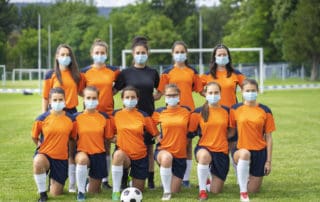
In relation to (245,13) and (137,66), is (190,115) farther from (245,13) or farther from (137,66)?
(245,13)

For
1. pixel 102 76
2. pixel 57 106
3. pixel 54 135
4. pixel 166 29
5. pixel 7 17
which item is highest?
pixel 7 17

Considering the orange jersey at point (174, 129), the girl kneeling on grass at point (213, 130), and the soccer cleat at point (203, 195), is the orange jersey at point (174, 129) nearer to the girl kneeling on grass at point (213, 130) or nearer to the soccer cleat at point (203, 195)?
the girl kneeling on grass at point (213, 130)

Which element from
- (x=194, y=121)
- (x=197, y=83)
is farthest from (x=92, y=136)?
(x=197, y=83)

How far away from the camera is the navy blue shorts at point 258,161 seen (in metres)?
8.18

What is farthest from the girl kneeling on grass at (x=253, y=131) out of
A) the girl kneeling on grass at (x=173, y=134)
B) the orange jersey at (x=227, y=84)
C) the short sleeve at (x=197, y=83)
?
the short sleeve at (x=197, y=83)

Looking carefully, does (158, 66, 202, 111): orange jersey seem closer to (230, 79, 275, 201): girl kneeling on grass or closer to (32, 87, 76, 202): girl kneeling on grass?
(230, 79, 275, 201): girl kneeling on grass

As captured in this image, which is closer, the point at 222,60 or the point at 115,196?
the point at 115,196

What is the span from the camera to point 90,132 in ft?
26.5

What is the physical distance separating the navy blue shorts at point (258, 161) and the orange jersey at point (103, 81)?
189 centimetres

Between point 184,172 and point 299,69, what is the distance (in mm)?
61905

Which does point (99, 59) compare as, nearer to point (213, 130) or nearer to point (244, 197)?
point (213, 130)

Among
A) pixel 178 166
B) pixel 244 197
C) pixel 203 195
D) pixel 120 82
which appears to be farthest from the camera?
pixel 120 82

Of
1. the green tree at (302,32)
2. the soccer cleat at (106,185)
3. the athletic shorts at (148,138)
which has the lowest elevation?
the soccer cleat at (106,185)

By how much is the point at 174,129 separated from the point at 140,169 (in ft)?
2.11
